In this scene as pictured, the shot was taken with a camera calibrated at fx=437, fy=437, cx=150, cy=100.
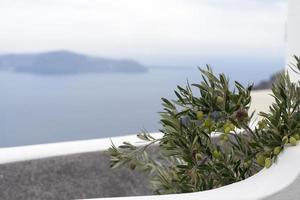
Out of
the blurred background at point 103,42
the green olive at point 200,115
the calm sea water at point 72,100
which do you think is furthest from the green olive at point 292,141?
the blurred background at point 103,42

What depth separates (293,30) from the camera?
2.42 m

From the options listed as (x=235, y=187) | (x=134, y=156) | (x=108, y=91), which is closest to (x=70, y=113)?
(x=108, y=91)

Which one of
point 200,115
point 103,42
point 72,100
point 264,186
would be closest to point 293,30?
point 200,115

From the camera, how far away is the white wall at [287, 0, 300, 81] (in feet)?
7.80

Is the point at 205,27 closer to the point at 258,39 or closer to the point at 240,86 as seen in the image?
the point at 258,39

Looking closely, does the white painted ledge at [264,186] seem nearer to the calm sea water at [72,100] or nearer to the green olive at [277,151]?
the green olive at [277,151]

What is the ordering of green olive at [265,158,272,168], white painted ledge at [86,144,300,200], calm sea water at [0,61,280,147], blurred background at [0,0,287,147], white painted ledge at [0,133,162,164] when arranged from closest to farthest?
white painted ledge at [86,144,300,200], green olive at [265,158,272,168], white painted ledge at [0,133,162,164], calm sea water at [0,61,280,147], blurred background at [0,0,287,147]

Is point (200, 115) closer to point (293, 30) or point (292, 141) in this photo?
point (292, 141)

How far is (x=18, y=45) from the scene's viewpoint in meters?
6.89

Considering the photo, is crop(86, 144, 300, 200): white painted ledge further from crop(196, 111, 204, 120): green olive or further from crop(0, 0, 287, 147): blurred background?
crop(0, 0, 287, 147): blurred background

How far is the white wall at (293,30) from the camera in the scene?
93.7 inches

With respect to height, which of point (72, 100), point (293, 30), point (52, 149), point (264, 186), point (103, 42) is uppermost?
point (293, 30)

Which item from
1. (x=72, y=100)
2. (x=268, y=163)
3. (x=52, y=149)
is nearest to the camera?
(x=268, y=163)

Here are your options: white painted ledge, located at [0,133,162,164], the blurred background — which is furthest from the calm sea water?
white painted ledge, located at [0,133,162,164]
